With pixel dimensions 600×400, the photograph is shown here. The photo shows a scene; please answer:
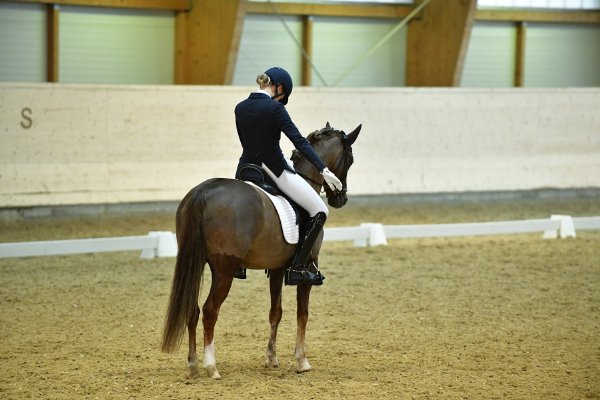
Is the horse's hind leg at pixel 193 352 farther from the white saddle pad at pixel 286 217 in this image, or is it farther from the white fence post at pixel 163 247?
the white fence post at pixel 163 247

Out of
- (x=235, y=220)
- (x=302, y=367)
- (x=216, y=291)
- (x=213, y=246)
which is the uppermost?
(x=235, y=220)

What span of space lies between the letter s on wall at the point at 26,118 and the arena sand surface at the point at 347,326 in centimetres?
113

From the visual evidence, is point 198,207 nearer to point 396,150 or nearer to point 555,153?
point 396,150

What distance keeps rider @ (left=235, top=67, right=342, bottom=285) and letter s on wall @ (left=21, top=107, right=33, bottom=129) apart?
644 cm

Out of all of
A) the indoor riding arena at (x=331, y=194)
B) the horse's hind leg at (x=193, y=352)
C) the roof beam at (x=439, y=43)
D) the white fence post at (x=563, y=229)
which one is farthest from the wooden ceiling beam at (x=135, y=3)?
the horse's hind leg at (x=193, y=352)

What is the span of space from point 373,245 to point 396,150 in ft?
10.2

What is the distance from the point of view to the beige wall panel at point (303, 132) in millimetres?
12305

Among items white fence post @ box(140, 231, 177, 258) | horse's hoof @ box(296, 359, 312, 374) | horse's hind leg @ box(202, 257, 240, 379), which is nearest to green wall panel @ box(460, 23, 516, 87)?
white fence post @ box(140, 231, 177, 258)

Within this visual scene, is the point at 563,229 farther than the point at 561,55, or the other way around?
the point at 561,55

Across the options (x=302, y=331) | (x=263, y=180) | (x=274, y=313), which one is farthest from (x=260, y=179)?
(x=302, y=331)

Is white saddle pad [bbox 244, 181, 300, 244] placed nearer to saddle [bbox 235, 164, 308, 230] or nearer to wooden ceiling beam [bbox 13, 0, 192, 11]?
saddle [bbox 235, 164, 308, 230]

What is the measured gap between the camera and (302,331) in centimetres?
645

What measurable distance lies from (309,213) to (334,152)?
497 mm

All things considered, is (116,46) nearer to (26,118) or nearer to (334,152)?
(26,118)
